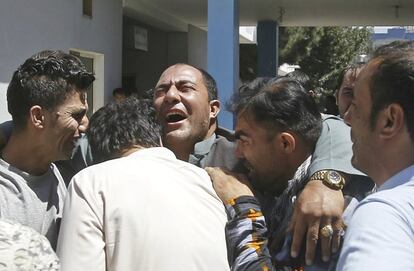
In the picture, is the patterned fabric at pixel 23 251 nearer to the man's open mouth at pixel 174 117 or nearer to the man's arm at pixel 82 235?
the man's arm at pixel 82 235

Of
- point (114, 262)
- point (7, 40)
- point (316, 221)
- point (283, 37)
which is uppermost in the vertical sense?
point (283, 37)

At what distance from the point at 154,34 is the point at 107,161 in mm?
12268

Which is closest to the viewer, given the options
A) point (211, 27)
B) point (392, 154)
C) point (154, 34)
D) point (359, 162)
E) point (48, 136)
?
point (392, 154)

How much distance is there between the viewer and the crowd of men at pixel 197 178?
6.03ft

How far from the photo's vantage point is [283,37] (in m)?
24.2

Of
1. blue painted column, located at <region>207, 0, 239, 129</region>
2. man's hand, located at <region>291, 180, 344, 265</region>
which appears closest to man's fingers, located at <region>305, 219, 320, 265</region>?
man's hand, located at <region>291, 180, 344, 265</region>

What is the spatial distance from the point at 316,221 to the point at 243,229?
9.7 inches

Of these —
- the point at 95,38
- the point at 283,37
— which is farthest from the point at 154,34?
the point at 283,37

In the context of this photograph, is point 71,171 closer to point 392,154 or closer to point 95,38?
point 392,154

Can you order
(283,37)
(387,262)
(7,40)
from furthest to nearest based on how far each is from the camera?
1. (283,37)
2. (7,40)
3. (387,262)

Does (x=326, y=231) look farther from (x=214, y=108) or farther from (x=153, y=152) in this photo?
(x=214, y=108)

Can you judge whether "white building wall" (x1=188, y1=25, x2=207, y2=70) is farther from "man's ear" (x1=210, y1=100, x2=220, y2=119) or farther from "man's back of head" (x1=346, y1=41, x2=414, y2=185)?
"man's back of head" (x1=346, y1=41, x2=414, y2=185)

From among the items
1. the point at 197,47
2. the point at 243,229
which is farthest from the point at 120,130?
the point at 197,47

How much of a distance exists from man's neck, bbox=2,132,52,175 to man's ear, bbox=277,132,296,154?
0.87 metres
